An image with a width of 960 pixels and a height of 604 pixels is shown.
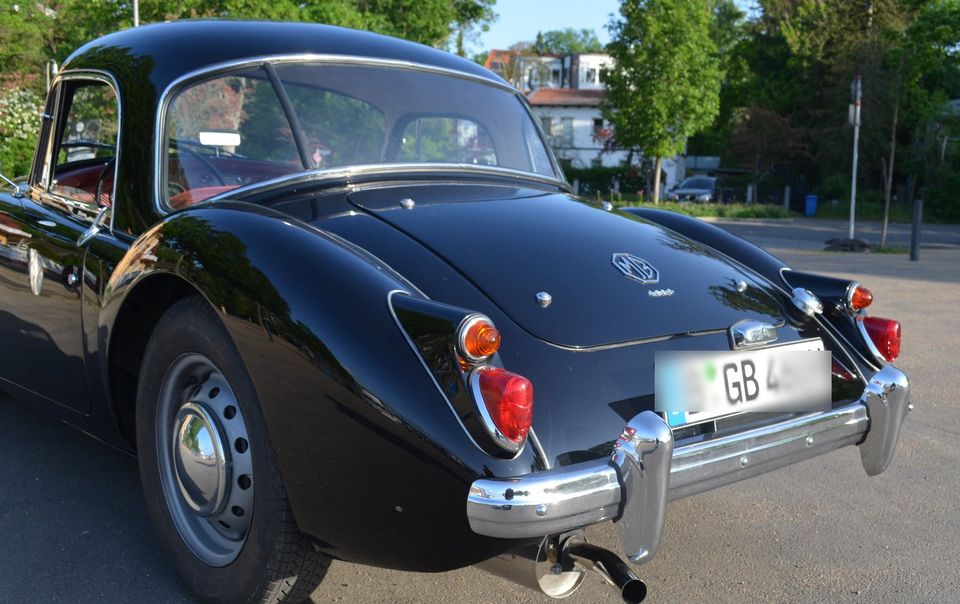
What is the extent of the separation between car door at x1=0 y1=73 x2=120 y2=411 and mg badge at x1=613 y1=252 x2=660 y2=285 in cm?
183

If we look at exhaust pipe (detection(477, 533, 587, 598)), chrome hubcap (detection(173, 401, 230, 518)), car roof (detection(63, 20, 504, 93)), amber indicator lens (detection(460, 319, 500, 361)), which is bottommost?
exhaust pipe (detection(477, 533, 587, 598))

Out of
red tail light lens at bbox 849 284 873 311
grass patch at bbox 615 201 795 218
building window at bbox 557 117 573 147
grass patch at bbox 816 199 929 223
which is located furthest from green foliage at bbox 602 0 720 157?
red tail light lens at bbox 849 284 873 311

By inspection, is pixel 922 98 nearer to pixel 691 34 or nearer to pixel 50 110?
pixel 691 34

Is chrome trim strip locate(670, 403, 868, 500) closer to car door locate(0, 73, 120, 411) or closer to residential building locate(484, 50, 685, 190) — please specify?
car door locate(0, 73, 120, 411)

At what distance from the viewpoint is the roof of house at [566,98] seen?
5738cm

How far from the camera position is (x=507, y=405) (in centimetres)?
221

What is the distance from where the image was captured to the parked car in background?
119 feet

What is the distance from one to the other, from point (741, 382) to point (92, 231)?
2313 millimetres

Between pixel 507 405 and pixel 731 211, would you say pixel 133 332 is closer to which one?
pixel 507 405

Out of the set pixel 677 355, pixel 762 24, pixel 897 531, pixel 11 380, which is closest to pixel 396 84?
pixel 677 355

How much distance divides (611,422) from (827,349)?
3.38 feet

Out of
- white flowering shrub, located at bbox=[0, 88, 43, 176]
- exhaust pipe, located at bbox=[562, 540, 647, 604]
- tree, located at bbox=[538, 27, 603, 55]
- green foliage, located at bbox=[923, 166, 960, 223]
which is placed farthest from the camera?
tree, located at bbox=[538, 27, 603, 55]

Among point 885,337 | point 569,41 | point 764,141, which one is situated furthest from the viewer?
point 569,41

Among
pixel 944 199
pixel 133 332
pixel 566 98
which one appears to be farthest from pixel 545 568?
pixel 566 98
